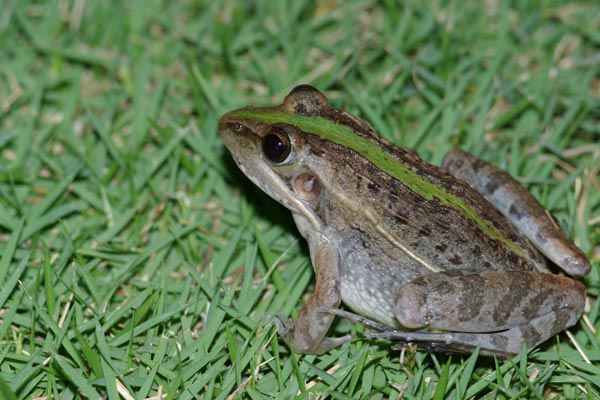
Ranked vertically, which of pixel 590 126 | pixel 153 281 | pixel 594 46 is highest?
pixel 594 46

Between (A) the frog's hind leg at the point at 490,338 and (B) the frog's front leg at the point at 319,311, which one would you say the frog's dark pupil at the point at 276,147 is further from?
(A) the frog's hind leg at the point at 490,338

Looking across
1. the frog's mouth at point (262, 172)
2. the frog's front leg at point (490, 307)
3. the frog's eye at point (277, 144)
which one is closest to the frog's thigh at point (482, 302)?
the frog's front leg at point (490, 307)

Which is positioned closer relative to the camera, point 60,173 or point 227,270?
point 227,270

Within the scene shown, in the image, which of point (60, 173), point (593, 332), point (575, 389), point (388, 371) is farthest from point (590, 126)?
point (60, 173)

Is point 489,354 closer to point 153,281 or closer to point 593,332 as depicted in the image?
point 593,332

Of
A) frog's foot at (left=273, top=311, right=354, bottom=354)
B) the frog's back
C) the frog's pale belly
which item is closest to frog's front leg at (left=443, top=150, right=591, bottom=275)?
the frog's back

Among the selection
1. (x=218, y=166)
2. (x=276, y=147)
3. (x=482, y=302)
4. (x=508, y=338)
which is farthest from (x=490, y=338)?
(x=218, y=166)

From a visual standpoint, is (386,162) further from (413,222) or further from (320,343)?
(320,343)
